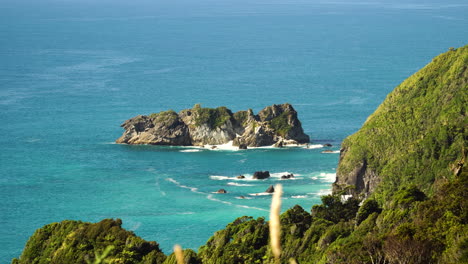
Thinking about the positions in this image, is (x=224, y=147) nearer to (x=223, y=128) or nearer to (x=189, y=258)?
(x=223, y=128)

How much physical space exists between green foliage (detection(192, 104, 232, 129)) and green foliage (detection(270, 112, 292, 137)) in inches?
272

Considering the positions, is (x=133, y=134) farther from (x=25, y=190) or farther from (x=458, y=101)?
(x=458, y=101)

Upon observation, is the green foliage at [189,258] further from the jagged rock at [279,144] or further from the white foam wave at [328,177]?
the jagged rock at [279,144]

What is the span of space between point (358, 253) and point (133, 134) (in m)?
97.2

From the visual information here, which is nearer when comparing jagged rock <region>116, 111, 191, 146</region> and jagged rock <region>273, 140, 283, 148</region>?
jagged rock <region>273, 140, 283, 148</region>

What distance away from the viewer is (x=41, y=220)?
4031 inches

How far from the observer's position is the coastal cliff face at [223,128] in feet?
454

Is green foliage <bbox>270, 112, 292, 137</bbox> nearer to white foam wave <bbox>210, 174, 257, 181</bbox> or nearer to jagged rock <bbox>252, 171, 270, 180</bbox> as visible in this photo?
white foam wave <bbox>210, 174, 257, 181</bbox>

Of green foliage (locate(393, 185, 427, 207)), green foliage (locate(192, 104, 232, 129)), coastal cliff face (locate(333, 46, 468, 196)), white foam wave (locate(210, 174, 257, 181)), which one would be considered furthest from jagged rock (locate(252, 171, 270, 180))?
green foliage (locate(393, 185, 427, 207))

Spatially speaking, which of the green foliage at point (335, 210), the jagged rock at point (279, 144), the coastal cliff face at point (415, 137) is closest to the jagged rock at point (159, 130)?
the jagged rock at point (279, 144)

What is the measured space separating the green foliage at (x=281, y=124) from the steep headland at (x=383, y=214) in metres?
24.8

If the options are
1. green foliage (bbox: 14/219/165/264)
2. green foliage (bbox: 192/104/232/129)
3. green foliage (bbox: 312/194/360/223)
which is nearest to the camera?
green foliage (bbox: 14/219/165/264)

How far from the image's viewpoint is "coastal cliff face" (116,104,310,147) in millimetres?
138450

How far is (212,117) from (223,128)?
2644 millimetres
